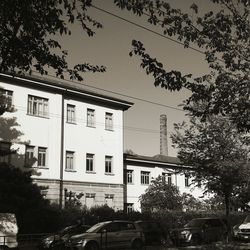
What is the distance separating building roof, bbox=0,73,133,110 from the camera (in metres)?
36.2

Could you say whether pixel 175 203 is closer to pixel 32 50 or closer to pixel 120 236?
pixel 120 236

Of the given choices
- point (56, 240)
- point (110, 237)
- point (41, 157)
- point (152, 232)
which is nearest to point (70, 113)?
point (41, 157)

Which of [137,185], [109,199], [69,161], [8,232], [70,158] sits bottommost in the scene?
[8,232]

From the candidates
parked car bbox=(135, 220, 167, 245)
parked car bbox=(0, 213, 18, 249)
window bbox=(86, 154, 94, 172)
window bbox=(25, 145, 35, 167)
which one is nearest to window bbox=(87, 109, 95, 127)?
window bbox=(86, 154, 94, 172)

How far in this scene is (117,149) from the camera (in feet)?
141

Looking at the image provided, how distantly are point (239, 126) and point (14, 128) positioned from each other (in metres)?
21.8

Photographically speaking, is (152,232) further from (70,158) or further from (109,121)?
(109,121)

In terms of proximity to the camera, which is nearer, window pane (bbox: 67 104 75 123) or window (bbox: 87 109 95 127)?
window pane (bbox: 67 104 75 123)

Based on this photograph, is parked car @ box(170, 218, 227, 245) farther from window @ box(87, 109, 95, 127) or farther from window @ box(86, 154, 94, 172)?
window @ box(87, 109, 95, 127)

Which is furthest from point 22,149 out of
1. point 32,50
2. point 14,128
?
point 32,50

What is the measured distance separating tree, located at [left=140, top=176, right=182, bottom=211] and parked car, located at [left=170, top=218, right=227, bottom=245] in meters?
14.3

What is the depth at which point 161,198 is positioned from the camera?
42219mm

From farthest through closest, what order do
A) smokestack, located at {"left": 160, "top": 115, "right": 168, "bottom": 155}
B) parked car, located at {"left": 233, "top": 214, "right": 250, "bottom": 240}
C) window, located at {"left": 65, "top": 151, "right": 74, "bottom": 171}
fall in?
1. smokestack, located at {"left": 160, "top": 115, "right": 168, "bottom": 155}
2. window, located at {"left": 65, "top": 151, "right": 74, "bottom": 171}
3. parked car, located at {"left": 233, "top": 214, "right": 250, "bottom": 240}

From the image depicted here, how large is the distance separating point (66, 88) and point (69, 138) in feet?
14.2
